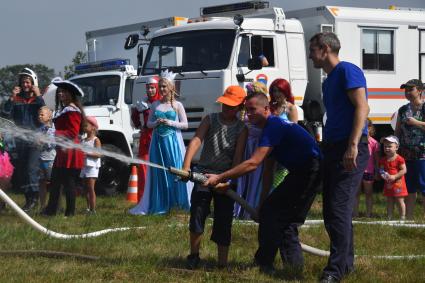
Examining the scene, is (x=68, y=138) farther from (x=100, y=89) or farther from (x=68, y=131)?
(x=100, y=89)

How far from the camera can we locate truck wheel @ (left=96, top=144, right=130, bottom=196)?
15.3m

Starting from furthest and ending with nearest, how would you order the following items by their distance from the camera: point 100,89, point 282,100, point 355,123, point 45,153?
point 100,89, point 45,153, point 282,100, point 355,123

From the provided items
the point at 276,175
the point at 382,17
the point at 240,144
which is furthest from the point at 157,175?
the point at 382,17

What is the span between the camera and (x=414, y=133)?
10.8m

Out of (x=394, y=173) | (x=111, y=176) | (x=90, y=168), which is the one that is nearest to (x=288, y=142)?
(x=394, y=173)

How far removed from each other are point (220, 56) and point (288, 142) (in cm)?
733

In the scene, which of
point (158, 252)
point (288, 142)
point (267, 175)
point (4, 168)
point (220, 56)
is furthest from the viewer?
point (220, 56)

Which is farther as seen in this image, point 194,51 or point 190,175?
point 194,51

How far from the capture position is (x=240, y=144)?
7367 mm

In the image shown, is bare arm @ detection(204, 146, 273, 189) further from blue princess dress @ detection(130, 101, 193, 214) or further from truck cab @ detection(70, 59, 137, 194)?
truck cab @ detection(70, 59, 137, 194)

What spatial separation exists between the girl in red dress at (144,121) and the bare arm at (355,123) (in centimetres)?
539

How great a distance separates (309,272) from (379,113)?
9.21 m

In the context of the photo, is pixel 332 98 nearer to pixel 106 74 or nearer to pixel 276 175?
pixel 276 175

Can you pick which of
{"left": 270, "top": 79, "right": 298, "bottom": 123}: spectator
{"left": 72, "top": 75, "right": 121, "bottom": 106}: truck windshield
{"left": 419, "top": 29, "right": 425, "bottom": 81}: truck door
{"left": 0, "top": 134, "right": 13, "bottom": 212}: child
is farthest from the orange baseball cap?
{"left": 419, "top": 29, "right": 425, "bottom": 81}: truck door
